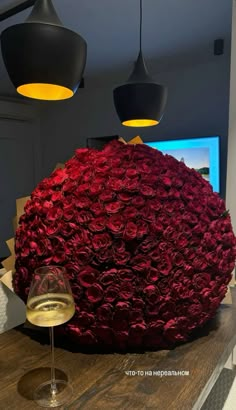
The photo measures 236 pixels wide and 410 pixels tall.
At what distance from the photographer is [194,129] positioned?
3414 mm

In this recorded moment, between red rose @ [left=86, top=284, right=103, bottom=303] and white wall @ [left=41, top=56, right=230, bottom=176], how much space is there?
2968 mm

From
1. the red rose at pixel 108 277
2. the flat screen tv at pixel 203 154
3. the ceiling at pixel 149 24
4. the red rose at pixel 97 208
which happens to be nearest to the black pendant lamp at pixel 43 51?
the red rose at pixel 97 208

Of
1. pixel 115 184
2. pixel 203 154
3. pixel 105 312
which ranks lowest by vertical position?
pixel 105 312

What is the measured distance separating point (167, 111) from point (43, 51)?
9.26 feet

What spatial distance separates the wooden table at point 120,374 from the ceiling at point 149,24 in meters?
2.36

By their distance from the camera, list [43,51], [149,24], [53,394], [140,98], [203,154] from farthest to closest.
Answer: [203,154]
[149,24]
[140,98]
[43,51]
[53,394]

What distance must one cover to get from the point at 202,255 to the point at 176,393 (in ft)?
0.75

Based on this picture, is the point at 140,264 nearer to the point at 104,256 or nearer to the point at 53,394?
the point at 104,256

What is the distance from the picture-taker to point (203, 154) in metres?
3.25

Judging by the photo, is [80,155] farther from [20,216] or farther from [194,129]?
[194,129]

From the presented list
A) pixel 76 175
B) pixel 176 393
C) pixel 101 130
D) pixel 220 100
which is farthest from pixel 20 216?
pixel 101 130

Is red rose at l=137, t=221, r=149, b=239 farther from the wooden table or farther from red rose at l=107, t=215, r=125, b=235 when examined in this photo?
the wooden table

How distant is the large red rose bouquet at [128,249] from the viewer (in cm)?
55

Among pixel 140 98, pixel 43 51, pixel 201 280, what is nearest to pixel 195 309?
pixel 201 280
